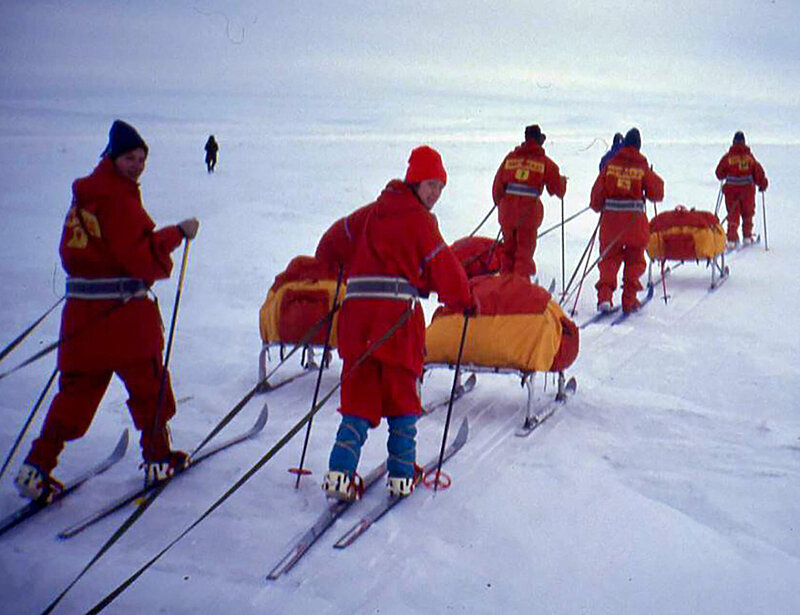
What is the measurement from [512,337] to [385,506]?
54.3 inches

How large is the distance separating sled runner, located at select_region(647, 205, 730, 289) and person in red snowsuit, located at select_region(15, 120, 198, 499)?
18.9 feet

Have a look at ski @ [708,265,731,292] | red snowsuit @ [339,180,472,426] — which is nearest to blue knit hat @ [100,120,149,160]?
red snowsuit @ [339,180,472,426]

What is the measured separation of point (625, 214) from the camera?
7.14m

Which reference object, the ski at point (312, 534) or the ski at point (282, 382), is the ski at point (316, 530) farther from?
the ski at point (282, 382)

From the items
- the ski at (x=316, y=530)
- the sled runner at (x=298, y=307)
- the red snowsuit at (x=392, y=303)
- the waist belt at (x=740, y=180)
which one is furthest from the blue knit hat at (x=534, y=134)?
the waist belt at (x=740, y=180)

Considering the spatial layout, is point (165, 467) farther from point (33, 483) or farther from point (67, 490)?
point (33, 483)

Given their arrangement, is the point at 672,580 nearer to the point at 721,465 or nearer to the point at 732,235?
the point at 721,465

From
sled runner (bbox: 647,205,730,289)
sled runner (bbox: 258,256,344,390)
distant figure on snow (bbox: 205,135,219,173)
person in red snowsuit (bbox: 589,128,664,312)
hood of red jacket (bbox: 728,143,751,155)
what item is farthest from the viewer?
distant figure on snow (bbox: 205,135,219,173)

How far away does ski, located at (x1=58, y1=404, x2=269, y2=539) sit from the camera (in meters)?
3.15

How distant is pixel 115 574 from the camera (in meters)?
2.83

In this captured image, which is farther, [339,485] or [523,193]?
[523,193]

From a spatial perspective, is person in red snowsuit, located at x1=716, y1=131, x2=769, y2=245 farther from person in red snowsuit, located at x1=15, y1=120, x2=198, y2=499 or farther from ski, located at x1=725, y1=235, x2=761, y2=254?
person in red snowsuit, located at x1=15, y1=120, x2=198, y2=499

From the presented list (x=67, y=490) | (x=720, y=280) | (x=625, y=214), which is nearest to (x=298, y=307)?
(x=67, y=490)

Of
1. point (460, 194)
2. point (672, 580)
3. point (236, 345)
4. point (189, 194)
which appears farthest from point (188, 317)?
point (460, 194)
